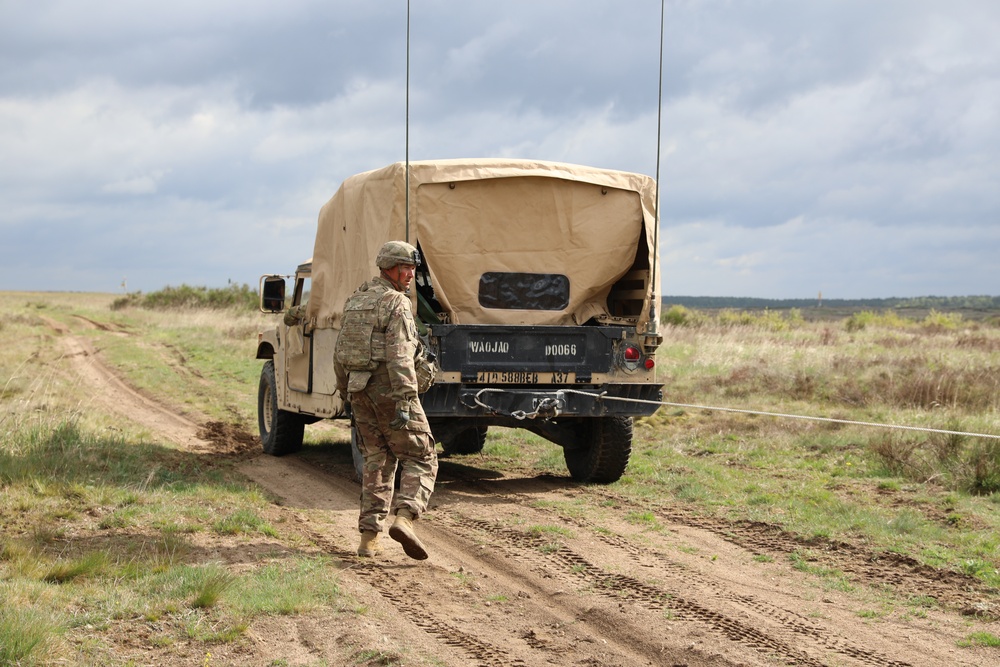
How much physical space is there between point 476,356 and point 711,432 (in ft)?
16.6

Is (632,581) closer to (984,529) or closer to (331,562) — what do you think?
(331,562)

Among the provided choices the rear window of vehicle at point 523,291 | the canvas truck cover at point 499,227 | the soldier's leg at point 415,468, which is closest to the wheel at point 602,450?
the canvas truck cover at point 499,227

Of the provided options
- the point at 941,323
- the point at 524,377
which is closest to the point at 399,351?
the point at 524,377

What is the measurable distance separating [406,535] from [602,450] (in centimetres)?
343

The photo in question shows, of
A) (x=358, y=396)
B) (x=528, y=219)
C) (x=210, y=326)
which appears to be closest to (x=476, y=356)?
(x=528, y=219)

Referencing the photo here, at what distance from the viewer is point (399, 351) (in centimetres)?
617

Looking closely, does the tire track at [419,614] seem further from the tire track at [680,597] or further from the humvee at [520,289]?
the humvee at [520,289]

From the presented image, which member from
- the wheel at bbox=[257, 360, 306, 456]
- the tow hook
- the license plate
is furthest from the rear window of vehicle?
the wheel at bbox=[257, 360, 306, 456]

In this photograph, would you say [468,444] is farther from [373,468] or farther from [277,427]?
[373,468]

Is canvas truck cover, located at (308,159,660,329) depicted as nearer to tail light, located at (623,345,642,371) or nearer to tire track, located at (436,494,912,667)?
tail light, located at (623,345,642,371)

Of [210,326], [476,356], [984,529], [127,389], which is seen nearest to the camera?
[984,529]

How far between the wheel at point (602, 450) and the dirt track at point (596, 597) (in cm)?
69

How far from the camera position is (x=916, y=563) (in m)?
6.35

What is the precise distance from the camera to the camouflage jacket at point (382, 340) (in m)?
6.15
